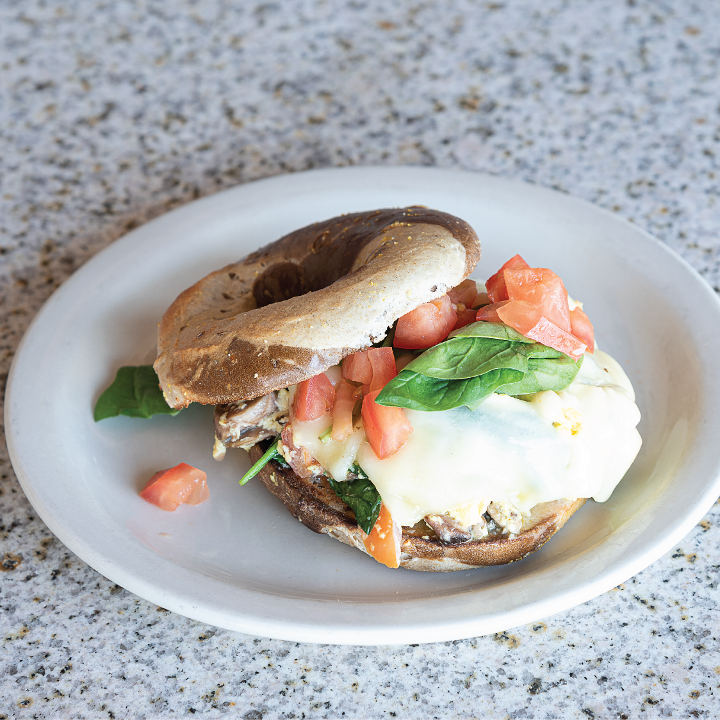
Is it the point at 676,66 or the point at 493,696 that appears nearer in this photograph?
the point at 493,696

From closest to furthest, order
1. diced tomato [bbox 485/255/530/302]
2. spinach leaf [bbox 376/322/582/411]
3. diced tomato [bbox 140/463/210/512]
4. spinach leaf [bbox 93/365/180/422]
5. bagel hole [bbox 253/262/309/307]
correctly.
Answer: spinach leaf [bbox 376/322/582/411], diced tomato [bbox 485/255/530/302], diced tomato [bbox 140/463/210/512], bagel hole [bbox 253/262/309/307], spinach leaf [bbox 93/365/180/422]

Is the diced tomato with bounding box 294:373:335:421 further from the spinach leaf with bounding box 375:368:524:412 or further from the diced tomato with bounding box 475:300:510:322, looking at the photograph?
the diced tomato with bounding box 475:300:510:322

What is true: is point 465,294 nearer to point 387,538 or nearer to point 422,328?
point 422,328

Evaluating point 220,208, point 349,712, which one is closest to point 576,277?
point 220,208

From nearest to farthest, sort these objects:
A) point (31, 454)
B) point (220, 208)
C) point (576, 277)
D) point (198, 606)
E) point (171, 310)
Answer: point (198, 606) → point (31, 454) → point (171, 310) → point (576, 277) → point (220, 208)

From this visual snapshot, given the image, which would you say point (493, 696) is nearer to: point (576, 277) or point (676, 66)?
point (576, 277)

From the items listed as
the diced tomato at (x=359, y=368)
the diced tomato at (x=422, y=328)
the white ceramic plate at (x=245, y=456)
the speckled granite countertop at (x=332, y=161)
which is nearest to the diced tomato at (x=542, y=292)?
the diced tomato at (x=422, y=328)

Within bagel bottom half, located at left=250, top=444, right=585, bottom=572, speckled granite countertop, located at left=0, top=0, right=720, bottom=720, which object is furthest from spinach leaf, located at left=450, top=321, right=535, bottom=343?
speckled granite countertop, located at left=0, top=0, right=720, bottom=720
